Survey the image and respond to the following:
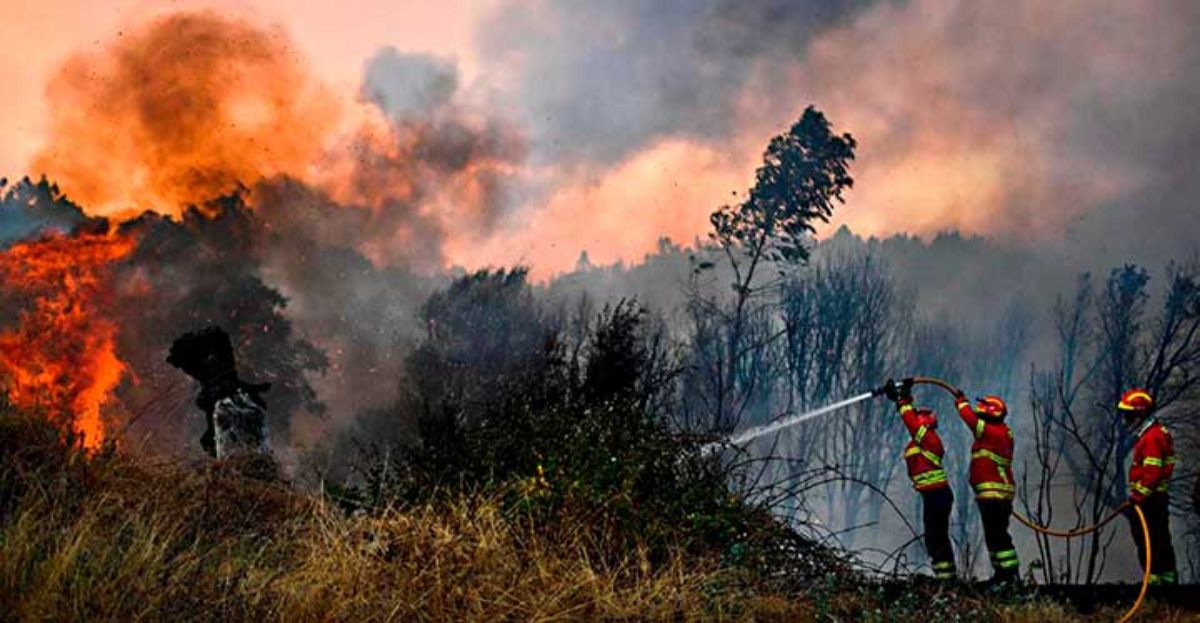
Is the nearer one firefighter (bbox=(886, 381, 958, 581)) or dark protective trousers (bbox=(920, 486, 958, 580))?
dark protective trousers (bbox=(920, 486, 958, 580))

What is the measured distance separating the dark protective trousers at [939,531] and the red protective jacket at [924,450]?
0.11 meters

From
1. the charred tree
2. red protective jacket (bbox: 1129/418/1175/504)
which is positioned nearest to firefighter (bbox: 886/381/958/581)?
red protective jacket (bbox: 1129/418/1175/504)

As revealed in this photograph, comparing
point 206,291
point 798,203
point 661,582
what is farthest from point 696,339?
point 661,582

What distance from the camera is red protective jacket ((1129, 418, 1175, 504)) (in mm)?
9367

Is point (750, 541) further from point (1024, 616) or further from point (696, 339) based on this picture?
point (696, 339)

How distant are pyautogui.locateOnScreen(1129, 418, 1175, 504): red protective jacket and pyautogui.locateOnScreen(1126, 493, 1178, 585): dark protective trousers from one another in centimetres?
18

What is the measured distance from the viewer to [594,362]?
443 inches

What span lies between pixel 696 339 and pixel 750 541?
26459 millimetres

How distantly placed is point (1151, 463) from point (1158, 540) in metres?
0.82

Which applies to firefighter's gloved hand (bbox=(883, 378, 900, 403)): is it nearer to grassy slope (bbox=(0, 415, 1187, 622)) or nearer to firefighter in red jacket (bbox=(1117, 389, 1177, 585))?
firefighter in red jacket (bbox=(1117, 389, 1177, 585))

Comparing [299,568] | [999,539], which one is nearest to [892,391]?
[999,539]

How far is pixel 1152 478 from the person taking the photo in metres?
9.39

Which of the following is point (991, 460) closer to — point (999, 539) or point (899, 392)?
point (999, 539)

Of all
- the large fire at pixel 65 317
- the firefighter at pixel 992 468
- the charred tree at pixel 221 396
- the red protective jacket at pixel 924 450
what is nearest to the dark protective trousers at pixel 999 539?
the firefighter at pixel 992 468
